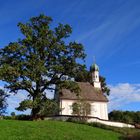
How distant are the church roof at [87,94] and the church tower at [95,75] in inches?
145

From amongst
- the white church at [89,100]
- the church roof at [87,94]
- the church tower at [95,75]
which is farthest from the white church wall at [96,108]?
the church tower at [95,75]

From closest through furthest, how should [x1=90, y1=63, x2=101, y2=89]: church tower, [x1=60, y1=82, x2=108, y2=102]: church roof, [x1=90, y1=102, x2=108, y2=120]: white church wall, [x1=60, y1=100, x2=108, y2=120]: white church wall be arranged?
1. [x1=60, y1=100, x2=108, y2=120]: white church wall
2. [x1=60, y1=82, x2=108, y2=102]: church roof
3. [x1=90, y1=102, x2=108, y2=120]: white church wall
4. [x1=90, y1=63, x2=101, y2=89]: church tower

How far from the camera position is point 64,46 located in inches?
1847

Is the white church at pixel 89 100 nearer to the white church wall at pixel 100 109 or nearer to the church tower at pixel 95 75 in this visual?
the white church wall at pixel 100 109

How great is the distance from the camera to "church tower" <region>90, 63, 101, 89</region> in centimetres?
7786

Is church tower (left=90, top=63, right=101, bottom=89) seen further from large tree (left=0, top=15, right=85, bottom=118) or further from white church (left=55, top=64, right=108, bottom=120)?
large tree (left=0, top=15, right=85, bottom=118)

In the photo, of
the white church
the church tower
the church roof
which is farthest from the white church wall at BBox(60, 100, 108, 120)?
the church tower

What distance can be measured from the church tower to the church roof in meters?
3.67

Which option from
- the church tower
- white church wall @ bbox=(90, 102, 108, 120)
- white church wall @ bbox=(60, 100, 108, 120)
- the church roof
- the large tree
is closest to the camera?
the large tree

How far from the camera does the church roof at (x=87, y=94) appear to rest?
6762cm

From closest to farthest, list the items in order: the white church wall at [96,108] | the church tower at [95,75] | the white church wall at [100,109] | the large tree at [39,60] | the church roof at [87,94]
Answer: the large tree at [39,60]
the white church wall at [96,108]
the church roof at [87,94]
the white church wall at [100,109]
the church tower at [95,75]

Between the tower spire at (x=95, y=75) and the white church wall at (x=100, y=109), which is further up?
the tower spire at (x=95, y=75)

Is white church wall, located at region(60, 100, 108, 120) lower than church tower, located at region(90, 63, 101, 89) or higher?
lower

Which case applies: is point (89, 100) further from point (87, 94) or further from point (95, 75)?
point (95, 75)
